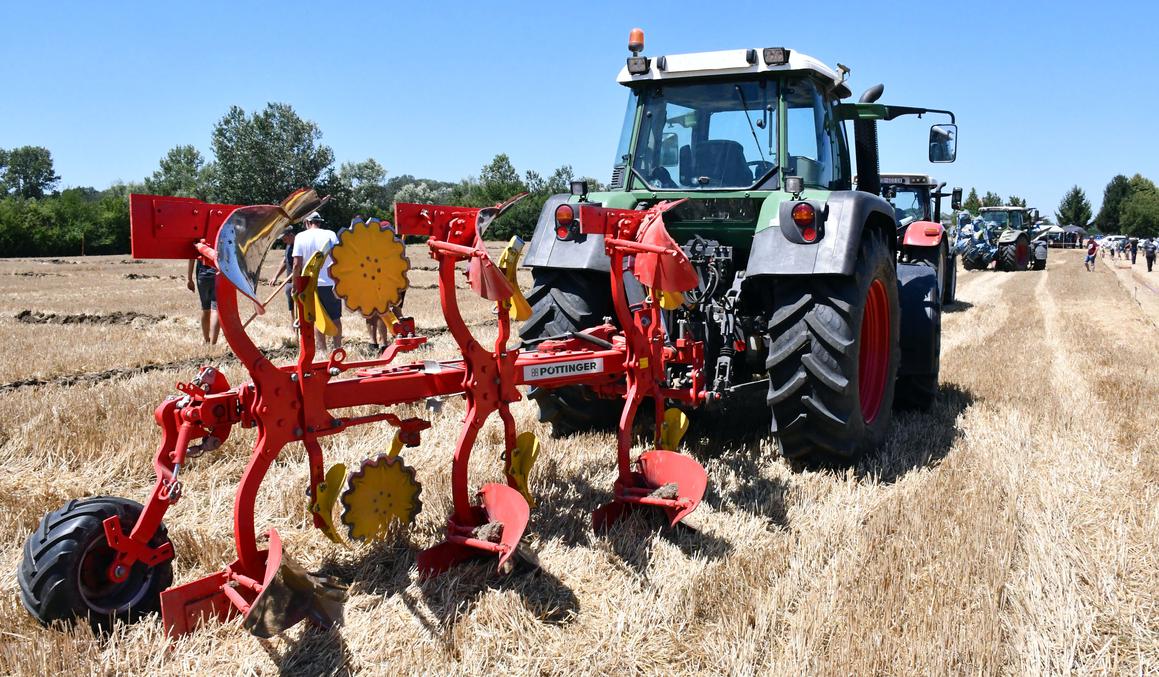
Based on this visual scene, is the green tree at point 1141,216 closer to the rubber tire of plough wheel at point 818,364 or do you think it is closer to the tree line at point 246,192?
the tree line at point 246,192

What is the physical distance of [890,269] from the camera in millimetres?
4723

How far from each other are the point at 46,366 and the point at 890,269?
699cm

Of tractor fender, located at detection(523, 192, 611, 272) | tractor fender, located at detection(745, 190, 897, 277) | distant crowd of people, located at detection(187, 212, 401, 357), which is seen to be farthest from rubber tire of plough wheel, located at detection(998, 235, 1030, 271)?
tractor fender, located at detection(523, 192, 611, 272)

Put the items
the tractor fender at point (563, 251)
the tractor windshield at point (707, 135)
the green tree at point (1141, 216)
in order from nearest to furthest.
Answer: the tractor fender at point (563, 251), the tractor windshield at point (707, 135), the green tree at point (1141, 216)

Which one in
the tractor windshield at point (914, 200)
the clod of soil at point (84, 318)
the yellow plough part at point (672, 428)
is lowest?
the clod of soil at point (84, 318)

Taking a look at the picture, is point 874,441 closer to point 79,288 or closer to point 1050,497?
point 1050,497

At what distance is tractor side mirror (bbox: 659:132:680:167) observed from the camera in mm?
5043

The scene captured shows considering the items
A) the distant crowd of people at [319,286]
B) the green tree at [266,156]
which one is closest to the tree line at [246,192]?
the green tree at [266,156]

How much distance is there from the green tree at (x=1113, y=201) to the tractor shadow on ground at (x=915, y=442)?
8659 centimetres

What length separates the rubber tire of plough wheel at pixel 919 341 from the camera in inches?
214

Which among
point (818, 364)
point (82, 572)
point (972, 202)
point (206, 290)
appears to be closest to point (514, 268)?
point (818, 364)

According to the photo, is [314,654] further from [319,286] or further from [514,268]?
[319,286]

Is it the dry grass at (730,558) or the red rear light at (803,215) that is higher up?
the red rear light at (803,215)

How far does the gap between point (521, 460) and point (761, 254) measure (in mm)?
1587
